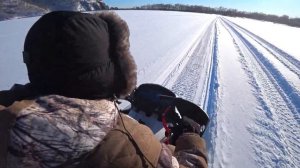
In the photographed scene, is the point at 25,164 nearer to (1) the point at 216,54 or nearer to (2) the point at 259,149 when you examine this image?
(2) the point at 259,149

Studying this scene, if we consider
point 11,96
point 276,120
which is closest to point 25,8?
point 276,120

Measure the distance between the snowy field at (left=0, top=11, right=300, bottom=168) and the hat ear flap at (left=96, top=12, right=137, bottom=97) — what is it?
70.3 inches

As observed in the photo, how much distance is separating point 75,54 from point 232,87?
4.66 meters

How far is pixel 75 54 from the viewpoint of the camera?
1422 mm

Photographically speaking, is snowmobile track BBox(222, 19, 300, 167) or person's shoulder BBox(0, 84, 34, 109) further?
snowmobile track BBox(222, 19, 300, 167)

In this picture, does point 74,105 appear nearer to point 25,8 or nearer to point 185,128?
point 185,128

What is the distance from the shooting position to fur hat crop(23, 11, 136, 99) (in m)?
1.42

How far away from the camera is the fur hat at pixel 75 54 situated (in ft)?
4.66

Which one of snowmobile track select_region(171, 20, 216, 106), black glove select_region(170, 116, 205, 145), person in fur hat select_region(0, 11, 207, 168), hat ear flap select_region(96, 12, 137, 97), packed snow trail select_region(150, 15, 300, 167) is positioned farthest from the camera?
snowmobile track select_region(171, 20, 216, 106)

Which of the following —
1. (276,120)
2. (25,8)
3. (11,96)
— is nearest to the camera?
(11,96)

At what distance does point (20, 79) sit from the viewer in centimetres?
518

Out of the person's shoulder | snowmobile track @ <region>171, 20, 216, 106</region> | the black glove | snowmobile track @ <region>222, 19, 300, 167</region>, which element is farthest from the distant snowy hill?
the person's shoulder

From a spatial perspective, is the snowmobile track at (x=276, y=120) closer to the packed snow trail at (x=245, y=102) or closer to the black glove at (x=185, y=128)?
the packed snow trail at (x=245, y=102)

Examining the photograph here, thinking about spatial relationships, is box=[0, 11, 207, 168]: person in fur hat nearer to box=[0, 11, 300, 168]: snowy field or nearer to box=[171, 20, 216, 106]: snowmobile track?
box=[0, 11, 300, 168]: snowy field
